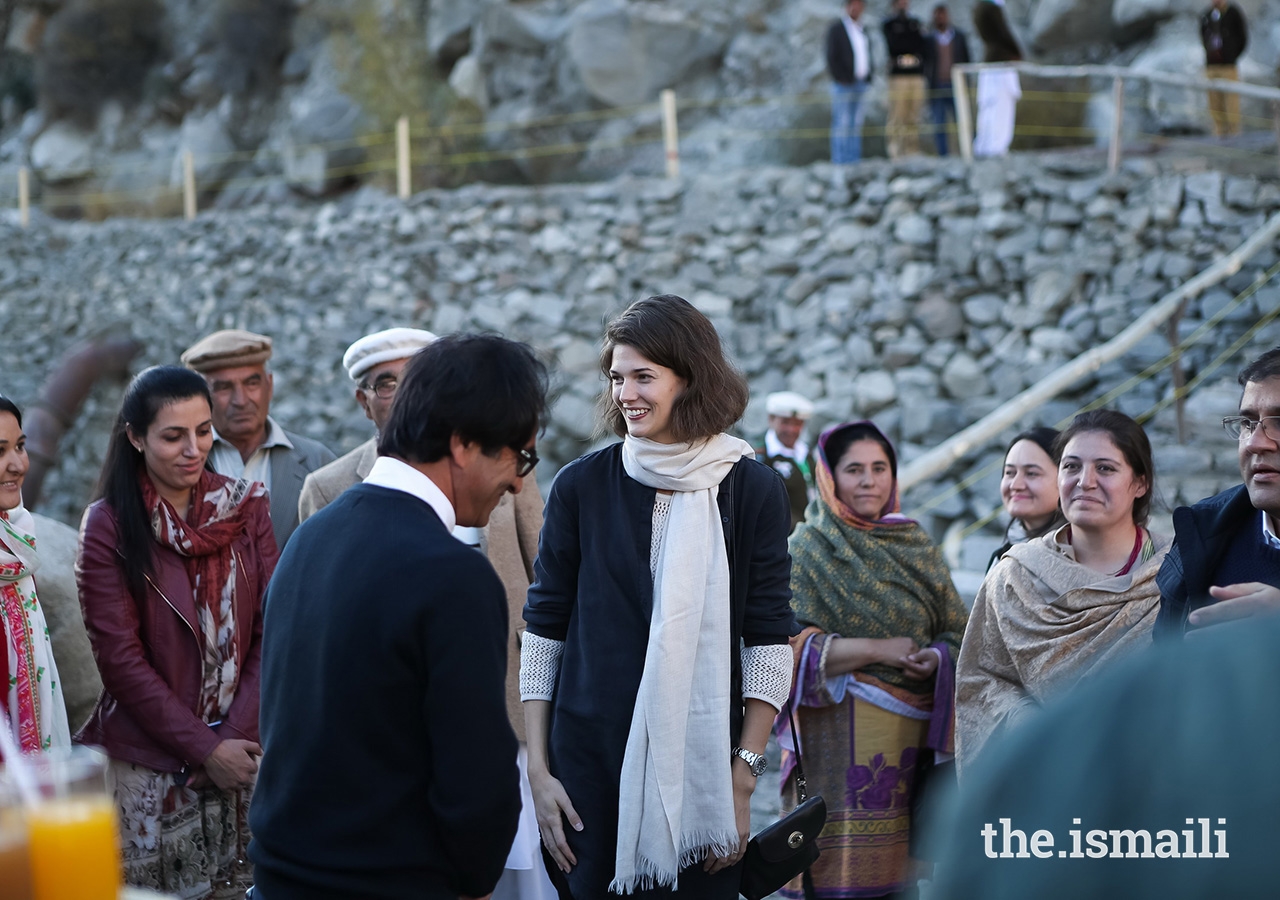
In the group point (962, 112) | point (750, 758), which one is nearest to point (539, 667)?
point (750, 758)

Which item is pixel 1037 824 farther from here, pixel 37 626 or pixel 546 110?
pixel 546 110

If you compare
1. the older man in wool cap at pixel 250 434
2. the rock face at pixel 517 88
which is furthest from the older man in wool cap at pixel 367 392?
the rock face at pixel 517 88

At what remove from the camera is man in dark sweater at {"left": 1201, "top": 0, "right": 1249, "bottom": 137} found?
10781mm

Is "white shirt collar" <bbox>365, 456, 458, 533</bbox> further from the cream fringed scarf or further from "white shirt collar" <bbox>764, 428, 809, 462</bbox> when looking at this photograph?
"white shirt collar" <bbox>764, 428, 809, 462</bbox>

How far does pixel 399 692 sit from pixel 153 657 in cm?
149

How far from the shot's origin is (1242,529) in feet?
7.80

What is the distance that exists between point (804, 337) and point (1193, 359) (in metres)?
3.47

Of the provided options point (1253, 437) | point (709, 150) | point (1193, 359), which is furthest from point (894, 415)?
point (1253, 437)

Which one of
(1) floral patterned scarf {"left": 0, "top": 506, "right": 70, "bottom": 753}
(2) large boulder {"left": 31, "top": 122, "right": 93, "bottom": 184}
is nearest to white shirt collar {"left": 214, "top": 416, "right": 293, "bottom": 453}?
(1) floral patterned scarf {"left": 0, "top": 506, "right": 70, "bottom": 753}

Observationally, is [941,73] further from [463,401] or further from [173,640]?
[463,401]

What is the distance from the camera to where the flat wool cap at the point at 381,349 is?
3.34m

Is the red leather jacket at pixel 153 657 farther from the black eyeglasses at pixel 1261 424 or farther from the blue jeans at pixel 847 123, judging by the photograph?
the blue jeans at pixel 847 123

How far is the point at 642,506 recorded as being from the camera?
252 cm

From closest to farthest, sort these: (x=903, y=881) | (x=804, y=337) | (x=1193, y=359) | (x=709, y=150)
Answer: (x=903, y=881), (x=1193, y=359), (x=804, y=337), (x=709, y=150)
